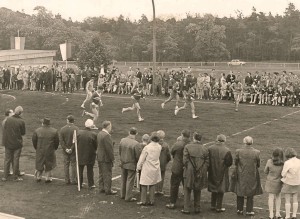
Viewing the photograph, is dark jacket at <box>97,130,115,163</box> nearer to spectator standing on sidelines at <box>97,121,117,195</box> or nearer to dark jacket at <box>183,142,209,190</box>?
spectator standing on sidelines at <box>97,121,117,195</box>

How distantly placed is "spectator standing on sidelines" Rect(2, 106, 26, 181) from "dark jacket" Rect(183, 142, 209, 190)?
17.4ft

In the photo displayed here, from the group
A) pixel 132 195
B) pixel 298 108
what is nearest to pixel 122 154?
pixel 132 195

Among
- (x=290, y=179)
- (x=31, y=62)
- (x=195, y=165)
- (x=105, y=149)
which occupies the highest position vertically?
(x=31, y=62)

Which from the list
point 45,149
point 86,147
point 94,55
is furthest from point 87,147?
point 94,55

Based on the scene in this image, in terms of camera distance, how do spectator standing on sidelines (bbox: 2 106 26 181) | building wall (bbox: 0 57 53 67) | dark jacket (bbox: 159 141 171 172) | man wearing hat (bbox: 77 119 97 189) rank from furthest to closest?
building wall (bbox: 0 57 53 67) < spectator standing on sidelines (bbox: 2 106 26 181) < man wearing hat (bbox: 77 119 97 189) < dark jacket (bbox: 159 141 171 172)

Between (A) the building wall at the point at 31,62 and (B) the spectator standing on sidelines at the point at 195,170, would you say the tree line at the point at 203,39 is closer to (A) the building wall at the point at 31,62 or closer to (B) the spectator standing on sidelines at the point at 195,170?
(A) the building wall at the point at 31,62

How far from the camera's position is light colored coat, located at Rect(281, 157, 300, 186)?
11133mm

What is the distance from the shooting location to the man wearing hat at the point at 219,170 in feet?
38.9

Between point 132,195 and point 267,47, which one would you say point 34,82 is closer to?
point 132,195

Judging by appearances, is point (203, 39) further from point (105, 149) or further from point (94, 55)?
point (105, 149)

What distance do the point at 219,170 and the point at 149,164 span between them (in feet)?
5.53

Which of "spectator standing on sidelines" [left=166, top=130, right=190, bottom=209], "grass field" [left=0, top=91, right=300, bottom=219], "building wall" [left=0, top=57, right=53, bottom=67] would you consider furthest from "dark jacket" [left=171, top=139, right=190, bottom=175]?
"building wall" [left=0, top=57, right=53, bottom=67]

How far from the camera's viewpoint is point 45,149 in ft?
46.2

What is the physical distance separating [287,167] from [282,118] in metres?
16.0
